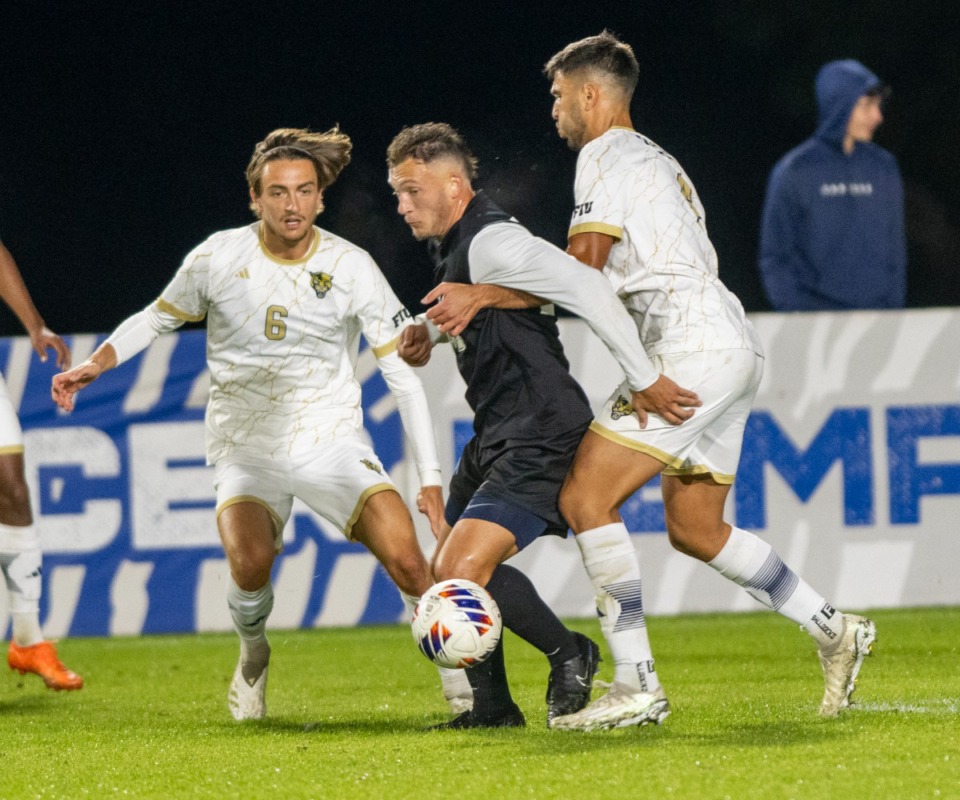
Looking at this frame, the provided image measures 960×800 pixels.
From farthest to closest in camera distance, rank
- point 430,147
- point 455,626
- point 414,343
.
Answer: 1. point 430,147
2. point 414,343
3. point 455,626

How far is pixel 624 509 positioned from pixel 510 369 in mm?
3150

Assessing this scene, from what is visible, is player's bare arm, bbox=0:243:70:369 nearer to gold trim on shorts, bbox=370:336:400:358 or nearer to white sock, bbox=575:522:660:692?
gold trim on shorts, bbox=370:336:400:358

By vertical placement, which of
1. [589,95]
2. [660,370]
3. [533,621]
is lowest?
[533,621]

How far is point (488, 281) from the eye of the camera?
4305 millimetres

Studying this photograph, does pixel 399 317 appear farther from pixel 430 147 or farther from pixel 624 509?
pixel 624 509

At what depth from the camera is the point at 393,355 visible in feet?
16.8

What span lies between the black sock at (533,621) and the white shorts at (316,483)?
581mm

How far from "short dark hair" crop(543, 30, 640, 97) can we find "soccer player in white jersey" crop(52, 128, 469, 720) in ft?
3.27

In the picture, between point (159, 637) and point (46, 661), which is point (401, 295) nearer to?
point (159, 637)

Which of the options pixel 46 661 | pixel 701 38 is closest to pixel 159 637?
pixel 46 661

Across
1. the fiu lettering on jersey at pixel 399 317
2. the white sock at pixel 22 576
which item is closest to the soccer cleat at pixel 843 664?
the fiu lettering on jersey at pixel 399 317

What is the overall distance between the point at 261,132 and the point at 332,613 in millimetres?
4075

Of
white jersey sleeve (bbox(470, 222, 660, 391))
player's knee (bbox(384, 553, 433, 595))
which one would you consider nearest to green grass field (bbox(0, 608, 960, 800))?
player's knee (bbox(384, 553, 433, 595))

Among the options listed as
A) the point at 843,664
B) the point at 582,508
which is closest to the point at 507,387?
the point at 582,508
